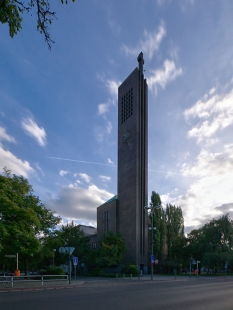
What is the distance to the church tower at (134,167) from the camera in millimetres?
61156

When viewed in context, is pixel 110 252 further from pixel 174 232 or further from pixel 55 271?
pixel 55 271

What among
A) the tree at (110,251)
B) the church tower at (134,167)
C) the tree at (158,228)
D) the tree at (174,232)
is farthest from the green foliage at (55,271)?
the tree at (174,232)

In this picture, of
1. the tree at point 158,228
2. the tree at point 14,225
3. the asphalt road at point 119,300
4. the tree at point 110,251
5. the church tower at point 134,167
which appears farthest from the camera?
the tree at point 158,228

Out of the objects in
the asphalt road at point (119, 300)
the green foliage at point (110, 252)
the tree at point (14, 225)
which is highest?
the tree at point (14, 225)

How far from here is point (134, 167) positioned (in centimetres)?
6481

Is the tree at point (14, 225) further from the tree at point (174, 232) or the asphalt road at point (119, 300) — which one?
the tree at point (174, 232)

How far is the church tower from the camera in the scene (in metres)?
61.2

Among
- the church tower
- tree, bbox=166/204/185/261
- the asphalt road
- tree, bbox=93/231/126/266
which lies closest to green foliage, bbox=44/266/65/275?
the asphalt road

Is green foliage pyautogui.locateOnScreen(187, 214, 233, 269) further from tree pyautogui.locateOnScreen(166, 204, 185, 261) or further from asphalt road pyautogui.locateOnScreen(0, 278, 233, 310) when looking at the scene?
asphalt road pyautogui.locateOnScreen(0, 278, 233, 310)

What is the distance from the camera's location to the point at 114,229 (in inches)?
2660

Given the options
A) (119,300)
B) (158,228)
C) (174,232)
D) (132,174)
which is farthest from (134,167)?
(119,300)

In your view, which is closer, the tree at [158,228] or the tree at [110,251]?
the tree at [110,251]

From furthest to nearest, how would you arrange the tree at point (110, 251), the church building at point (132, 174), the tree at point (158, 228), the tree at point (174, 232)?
1. the tree at point (174, 232)
2. the tree at point (158, 228)
3. the church building at point (132, 174)
4. the tree at point (110, 251)

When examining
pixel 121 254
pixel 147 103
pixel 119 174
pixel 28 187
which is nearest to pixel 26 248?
pixel 28 187
